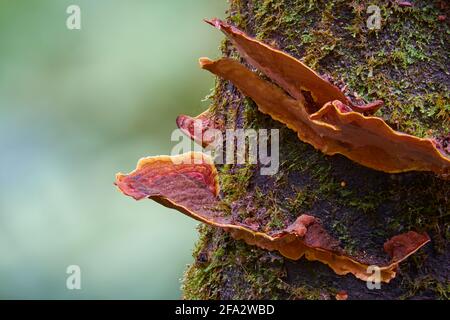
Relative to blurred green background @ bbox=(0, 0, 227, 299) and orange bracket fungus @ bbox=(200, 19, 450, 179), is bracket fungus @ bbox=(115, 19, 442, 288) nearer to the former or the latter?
orange bracket fungus @ bbox=(200, 19, 450, 179)

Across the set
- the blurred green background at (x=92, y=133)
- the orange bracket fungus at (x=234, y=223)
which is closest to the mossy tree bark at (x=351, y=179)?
the orange bracket fungus at (x=234, y=223)

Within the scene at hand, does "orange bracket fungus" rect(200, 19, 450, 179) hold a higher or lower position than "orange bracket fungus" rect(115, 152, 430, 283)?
higher

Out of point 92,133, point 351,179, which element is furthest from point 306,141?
point 92,133

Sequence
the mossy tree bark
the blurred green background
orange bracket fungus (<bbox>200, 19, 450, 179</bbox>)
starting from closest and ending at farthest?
orange bracket fungus (<bbox>200, 19, 450, 179</bbox>), the mossy tree bark, the blurred green background

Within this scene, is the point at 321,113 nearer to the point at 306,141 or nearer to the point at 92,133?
the point at 306,141

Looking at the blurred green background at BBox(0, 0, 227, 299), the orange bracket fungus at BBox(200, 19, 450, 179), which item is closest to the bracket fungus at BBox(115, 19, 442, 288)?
the orange bracket fungus at BBox(200, 19, 450, 179)

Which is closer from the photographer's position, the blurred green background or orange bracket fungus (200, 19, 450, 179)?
orange bracket fungus (200, 19, 450, 179)

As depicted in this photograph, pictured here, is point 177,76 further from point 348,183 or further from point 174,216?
point 348,183

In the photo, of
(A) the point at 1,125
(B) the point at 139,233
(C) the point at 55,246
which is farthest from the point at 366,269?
(A) the point at 1,125
